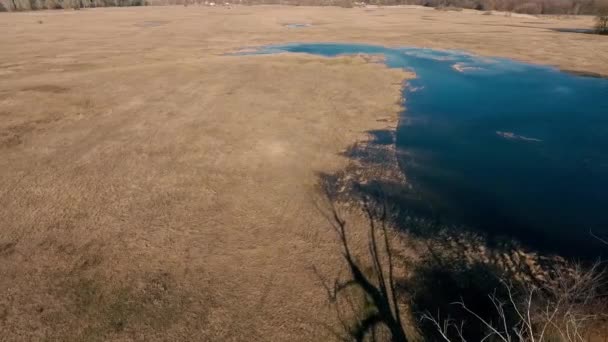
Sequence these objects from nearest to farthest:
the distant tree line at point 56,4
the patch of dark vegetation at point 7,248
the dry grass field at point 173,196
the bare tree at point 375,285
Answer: the bare tree at point 375,285
the dry grass field at point 173,196
the patch of dark vegetation at point 7,248
the distant tree line at point 56,4

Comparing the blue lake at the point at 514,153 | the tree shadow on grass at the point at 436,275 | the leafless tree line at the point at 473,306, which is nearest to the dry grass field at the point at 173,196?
the leafless tree line at the point at 473,306

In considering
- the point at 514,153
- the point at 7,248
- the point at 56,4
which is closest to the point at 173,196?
the point at 7,248

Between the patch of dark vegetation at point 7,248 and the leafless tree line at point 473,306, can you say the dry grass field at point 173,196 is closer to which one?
the patch of dark vegetation at point 7,248

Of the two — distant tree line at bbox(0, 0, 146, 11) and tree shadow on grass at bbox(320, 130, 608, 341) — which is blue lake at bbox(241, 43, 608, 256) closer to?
tree shadow on grass at bbox(320, 130, 608, 341)

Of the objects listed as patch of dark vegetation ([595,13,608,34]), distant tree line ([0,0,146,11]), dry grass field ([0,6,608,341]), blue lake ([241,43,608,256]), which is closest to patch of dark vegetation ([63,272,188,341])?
dry grass field ([0,6,608,341])

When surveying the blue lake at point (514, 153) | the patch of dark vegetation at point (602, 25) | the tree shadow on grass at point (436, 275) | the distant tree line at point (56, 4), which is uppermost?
the distant tree line at point (56, 4)

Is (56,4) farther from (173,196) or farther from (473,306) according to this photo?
(473,306)

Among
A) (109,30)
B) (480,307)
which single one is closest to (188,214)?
(480,307)

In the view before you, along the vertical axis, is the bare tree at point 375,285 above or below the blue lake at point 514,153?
below
